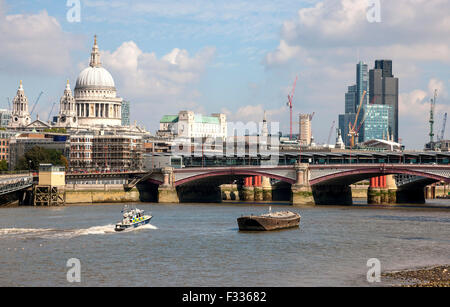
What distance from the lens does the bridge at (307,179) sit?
10775 centimetres

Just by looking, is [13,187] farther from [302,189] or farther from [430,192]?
[430,192]

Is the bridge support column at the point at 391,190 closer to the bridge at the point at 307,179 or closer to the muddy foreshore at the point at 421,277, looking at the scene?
the bridge at the point at 307,179

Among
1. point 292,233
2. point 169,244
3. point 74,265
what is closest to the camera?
point 74,265

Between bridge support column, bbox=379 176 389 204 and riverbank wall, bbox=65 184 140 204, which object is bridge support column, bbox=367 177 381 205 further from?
riverbank wall, bbox=65 184 140 204

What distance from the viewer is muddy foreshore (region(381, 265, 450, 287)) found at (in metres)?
43.3

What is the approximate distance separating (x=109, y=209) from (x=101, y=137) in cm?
6517

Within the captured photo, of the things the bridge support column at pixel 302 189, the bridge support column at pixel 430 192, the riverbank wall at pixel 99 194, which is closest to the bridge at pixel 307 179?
the bridge support column at pixel 302 189

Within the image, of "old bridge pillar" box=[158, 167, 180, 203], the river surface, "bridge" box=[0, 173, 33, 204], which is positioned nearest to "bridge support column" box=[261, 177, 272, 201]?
"old bridge pillar" box=[158, 167, 180, 203]

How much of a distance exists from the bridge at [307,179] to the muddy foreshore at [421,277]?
182ft

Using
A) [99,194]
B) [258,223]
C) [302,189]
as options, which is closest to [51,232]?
[258,223]
